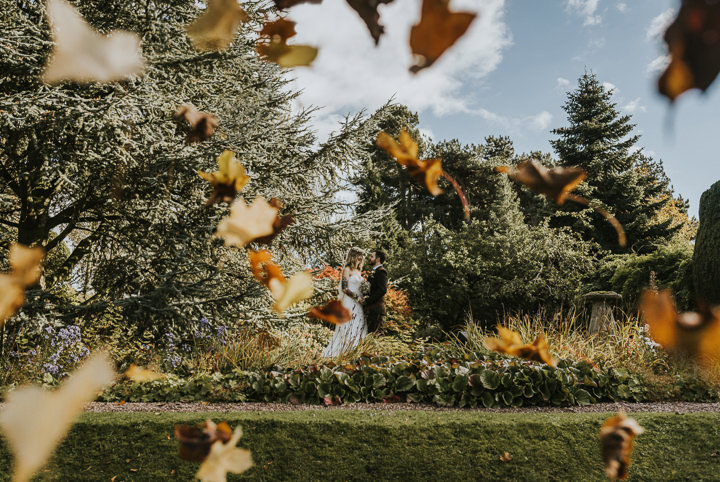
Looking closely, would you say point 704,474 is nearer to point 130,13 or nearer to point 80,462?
point 80,462

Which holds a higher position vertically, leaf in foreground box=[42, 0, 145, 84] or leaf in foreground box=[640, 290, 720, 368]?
leaf in foreground box=[42, 0, 145, 84]

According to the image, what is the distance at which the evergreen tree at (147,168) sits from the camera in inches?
216

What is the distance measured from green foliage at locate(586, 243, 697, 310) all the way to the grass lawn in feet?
15.0

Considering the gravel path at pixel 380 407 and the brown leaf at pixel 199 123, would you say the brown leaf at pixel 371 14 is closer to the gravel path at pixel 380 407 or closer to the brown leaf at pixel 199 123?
the brown leaf at pixel 199 123

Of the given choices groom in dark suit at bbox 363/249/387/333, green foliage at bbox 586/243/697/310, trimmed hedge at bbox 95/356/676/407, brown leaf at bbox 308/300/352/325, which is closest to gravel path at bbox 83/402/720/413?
trimmed hedge at bbox 95/356/676/407

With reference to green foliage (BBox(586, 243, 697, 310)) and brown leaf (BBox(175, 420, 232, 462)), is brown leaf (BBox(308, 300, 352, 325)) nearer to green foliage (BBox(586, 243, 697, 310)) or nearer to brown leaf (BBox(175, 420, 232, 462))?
brown leaf (BBox(175, 420, 232, 462))

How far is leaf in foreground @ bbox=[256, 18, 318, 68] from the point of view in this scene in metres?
0.57

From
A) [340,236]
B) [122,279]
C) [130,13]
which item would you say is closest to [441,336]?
[340,236]

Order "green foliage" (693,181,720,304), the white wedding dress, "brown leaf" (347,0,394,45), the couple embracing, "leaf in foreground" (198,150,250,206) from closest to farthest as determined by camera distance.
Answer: "brown leaf" (347,0,394,45) → "leaf in foreground" (198,150,250,206) → "green foliage" (693,181,720,304) → the white wedding dress → the couple embracing

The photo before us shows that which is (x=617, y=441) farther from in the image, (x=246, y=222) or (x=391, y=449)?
(x=391, y=449)

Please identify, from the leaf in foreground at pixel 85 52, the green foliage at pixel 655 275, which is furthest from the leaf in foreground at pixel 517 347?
the green foliage at pixel 655 275

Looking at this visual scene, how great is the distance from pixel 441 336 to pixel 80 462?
912cm

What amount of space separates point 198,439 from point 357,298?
19.1 ft

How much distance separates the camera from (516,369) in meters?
4.49
